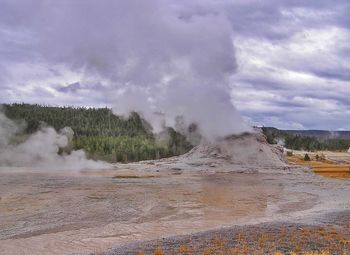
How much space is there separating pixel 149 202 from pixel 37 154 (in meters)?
33.4

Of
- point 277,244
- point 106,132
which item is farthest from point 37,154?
point 277,244

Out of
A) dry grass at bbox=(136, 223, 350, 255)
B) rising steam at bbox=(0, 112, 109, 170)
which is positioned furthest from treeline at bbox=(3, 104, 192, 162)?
dry grass at bbox=(136, 223, 350, 255)

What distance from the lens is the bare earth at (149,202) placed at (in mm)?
19062

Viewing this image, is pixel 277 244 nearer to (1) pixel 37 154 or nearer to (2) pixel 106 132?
(1) pixel 37 154

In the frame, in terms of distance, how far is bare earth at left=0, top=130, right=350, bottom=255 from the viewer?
62.5ft

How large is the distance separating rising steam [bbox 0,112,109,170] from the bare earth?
7478 mm

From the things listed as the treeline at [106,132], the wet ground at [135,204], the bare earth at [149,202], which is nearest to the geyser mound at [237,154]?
the bare earth at [149,202]

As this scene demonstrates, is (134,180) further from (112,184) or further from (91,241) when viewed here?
(91,241)


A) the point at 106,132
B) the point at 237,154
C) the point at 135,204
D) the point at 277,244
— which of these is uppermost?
the point at 106,132

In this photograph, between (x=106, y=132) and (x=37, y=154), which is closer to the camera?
(x=37, y=154)

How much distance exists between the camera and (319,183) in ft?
146

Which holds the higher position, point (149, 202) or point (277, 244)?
point (149, 202)

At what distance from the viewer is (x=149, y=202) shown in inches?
1133

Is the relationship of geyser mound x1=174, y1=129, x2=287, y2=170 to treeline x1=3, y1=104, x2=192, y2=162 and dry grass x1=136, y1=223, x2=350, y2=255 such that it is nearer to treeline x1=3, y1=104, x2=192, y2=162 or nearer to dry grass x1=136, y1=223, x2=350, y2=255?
treeline x1=3, y1=104, x2=192, y2=162
